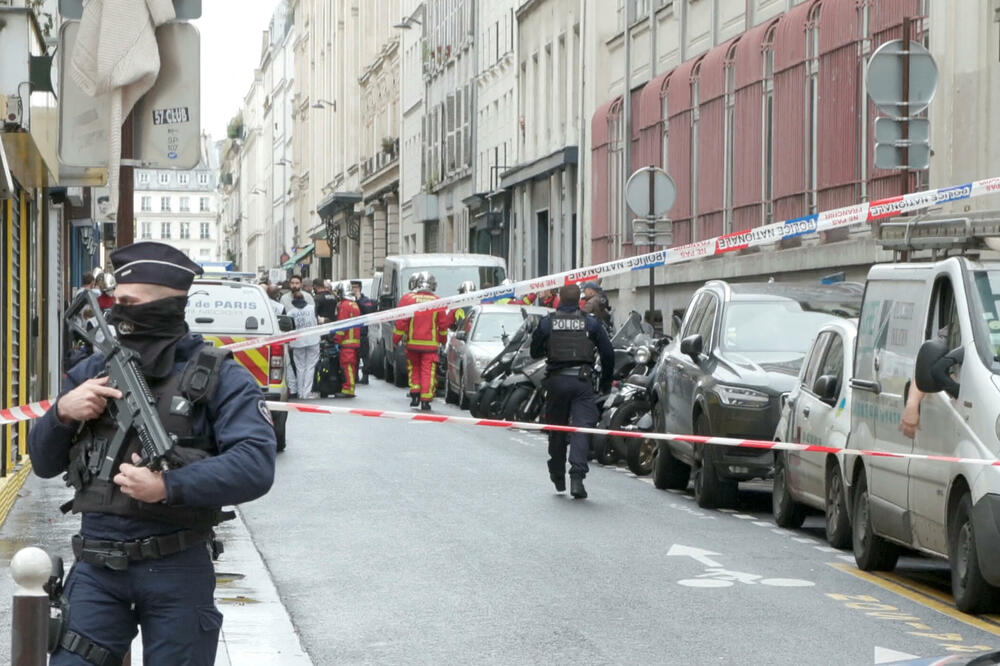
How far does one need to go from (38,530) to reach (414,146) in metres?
64.8

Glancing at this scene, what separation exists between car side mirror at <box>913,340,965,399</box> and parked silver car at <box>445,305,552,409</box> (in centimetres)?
1830

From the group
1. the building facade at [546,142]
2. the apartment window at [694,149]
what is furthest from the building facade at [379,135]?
the apartment window at [694,149]

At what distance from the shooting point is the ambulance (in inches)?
838

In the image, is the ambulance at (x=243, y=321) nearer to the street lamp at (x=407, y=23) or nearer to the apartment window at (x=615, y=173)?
the apartment window at (x=615, y=173)

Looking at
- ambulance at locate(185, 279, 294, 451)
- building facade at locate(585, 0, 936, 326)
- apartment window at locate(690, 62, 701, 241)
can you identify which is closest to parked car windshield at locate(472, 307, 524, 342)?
building facade at locate(585, 0, 936, 326)

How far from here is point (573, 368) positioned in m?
16.9

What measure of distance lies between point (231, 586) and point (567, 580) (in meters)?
1.87

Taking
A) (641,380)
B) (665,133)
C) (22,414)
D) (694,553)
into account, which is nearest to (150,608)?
(22,414)

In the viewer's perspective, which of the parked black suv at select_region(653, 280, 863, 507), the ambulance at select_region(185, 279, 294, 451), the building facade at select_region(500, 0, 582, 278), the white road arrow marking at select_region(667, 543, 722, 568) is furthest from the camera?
the building facade at select_region(500, 0, 582, 278)

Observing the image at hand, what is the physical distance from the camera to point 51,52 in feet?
64.3

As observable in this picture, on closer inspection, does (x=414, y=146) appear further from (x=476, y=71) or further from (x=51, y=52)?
(x=51, y=52)

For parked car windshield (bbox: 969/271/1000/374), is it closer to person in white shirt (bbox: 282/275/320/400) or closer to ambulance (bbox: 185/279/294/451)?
ambulance (bbox: 185/279/294/451)

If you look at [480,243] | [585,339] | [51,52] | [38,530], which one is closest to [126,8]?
[38,530]

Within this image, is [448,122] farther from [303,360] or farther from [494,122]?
[303,360]
